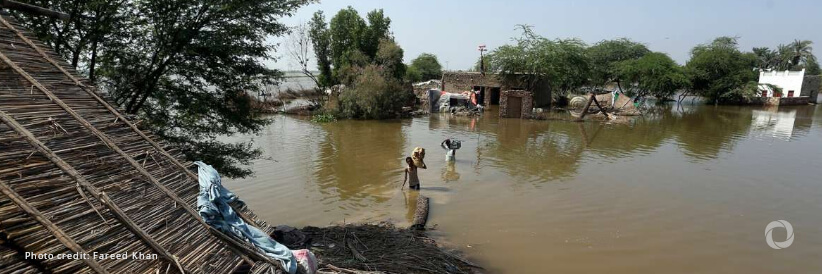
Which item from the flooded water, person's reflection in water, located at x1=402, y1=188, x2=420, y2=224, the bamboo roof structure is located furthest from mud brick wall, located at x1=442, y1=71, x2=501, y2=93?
the bamboo roof structure

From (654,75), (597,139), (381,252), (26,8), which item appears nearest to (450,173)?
(381,252)

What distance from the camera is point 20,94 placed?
388 cm

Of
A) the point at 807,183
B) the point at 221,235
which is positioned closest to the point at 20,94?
the point at 221,235

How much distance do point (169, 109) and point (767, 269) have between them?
11.8m

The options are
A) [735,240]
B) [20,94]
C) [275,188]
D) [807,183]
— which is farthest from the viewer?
[807,183]

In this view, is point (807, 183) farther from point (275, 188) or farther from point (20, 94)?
point (20, 94)

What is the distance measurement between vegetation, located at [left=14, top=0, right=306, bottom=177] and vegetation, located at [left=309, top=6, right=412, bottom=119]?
60.3 feet

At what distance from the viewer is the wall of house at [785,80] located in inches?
1641

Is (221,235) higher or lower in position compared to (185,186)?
lower

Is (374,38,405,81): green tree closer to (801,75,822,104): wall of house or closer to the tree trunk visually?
the tree trunk

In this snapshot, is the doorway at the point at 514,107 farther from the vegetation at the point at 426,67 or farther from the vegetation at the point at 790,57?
the vegetation at the point at 790,57

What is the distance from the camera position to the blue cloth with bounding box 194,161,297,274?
426 cm

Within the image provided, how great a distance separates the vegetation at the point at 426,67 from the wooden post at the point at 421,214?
147 feet

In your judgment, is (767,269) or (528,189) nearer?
(767,269)
